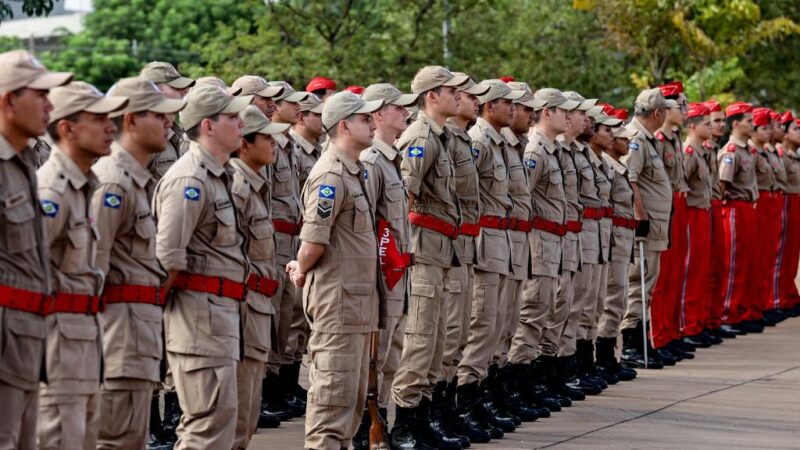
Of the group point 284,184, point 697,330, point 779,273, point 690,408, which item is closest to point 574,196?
point 690,408

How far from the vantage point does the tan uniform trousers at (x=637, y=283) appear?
15289 mm

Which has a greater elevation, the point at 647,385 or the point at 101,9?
the point at 101,9

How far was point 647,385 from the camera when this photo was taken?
13.9 meters

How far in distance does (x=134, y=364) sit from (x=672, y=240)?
9.76m

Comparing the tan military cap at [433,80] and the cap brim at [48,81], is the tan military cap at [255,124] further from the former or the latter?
the tan military cap at [433,80]

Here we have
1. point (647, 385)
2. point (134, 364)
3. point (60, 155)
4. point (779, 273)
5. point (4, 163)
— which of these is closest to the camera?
point (4, 163)

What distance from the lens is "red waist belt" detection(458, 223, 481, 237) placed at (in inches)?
415

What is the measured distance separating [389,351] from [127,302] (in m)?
2.65

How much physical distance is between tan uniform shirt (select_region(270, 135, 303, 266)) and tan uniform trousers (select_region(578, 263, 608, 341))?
3053mm

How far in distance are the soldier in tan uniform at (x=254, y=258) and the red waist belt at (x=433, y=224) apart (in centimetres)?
210

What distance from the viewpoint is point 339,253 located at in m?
8.62

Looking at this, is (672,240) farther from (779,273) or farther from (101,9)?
(101,9)

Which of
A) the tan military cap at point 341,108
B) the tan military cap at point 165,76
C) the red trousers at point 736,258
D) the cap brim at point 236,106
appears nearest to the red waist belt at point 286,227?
the tan military cap at point 165,76

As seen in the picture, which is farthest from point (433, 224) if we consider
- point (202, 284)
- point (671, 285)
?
point (671, 285)
